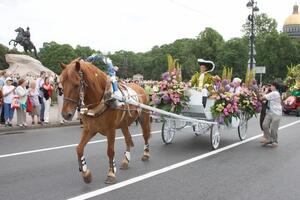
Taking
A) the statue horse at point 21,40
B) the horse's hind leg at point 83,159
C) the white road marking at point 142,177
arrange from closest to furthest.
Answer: the white road marking at point 142,177 < the horse's hind leg at point 83,159 < the statue horse at point 21,40

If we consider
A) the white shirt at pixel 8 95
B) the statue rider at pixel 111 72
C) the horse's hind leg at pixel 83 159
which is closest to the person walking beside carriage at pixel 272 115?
the statue rider at pixel 111 72

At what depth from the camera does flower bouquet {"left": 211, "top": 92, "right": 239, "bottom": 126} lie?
1126 cm

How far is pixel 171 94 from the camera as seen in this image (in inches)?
436

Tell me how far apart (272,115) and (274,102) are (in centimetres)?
37

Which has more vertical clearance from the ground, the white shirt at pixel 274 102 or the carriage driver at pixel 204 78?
the carriage driver at pixel 204 78

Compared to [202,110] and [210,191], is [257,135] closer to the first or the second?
[202,110]

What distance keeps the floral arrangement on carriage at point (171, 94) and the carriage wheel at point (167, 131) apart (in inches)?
26.6

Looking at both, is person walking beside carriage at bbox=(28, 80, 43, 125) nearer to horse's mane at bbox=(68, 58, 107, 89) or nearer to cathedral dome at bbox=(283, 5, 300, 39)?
horse's mane at bbox=(68, 58, 107, 89)

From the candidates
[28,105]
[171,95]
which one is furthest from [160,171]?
[28,105]

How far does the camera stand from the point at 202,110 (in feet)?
37.7

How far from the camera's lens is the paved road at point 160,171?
6.84 metres

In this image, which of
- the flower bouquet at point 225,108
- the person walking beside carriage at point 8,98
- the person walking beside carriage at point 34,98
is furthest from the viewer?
the person walking beside carriage at point 34,98

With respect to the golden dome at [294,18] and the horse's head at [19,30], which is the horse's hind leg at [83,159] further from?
the golden dome at [294,18]

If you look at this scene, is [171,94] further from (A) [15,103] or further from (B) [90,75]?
(A) [15,103]
